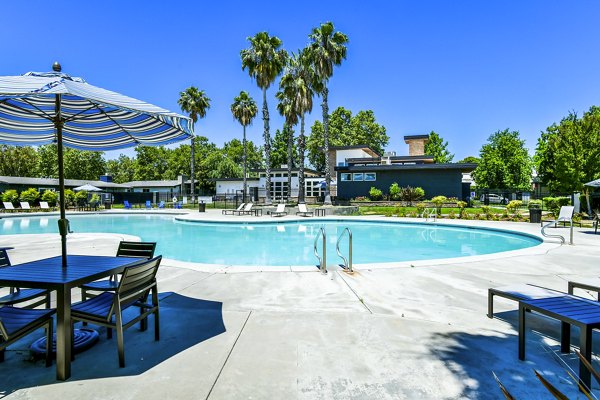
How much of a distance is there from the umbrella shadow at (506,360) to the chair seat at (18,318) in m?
3.36

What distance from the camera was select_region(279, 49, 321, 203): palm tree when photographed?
2536 cm

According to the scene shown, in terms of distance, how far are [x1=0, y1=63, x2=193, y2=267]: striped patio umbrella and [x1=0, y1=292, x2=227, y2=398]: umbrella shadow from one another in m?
0.99

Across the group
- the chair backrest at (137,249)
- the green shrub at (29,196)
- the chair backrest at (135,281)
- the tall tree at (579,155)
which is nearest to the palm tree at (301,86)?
the tall tree at (579,155)

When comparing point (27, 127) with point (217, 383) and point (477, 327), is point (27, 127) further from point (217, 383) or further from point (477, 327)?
point (477, 327)

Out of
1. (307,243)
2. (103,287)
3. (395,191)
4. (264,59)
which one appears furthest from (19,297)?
(395,191)

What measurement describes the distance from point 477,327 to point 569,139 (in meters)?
29.3

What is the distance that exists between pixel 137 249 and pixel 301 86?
23476 millimetres

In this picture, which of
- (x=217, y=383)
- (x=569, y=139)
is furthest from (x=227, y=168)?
(x=217, y=383)

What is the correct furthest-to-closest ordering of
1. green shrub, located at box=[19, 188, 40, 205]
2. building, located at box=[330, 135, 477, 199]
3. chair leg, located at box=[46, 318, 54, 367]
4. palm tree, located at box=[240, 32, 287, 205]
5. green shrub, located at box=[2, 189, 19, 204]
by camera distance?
green shrub, located at box=[19, 188, 40, 205] → green shrub, located at box=[2, 189, 19, 204] → building, located at box=[330, 135, 477, 199] → palm tree, located at box=[240, 32, 287, 205] → chair leg, located at box=[46, 318, 54, 367]

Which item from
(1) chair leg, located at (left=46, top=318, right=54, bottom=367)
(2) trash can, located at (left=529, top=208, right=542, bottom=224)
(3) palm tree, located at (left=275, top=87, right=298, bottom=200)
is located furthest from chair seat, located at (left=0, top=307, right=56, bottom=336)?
(3) palm tree, located at (left=275, top=87, right=298, bottom=200)

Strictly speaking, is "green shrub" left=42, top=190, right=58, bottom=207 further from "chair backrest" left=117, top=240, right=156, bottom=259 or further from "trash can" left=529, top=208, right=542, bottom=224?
"trash can" left=529, top=208, right=542, bottom=224

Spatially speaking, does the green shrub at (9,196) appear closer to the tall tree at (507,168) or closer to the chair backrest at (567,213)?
the chair backrest at (567,213)

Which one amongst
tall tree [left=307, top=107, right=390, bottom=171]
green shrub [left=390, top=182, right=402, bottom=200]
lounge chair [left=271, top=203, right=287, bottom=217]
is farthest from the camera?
tall tree [left=307, top=107, right=390, bottom=171]

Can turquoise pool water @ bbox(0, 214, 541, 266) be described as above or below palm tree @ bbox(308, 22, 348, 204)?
below
